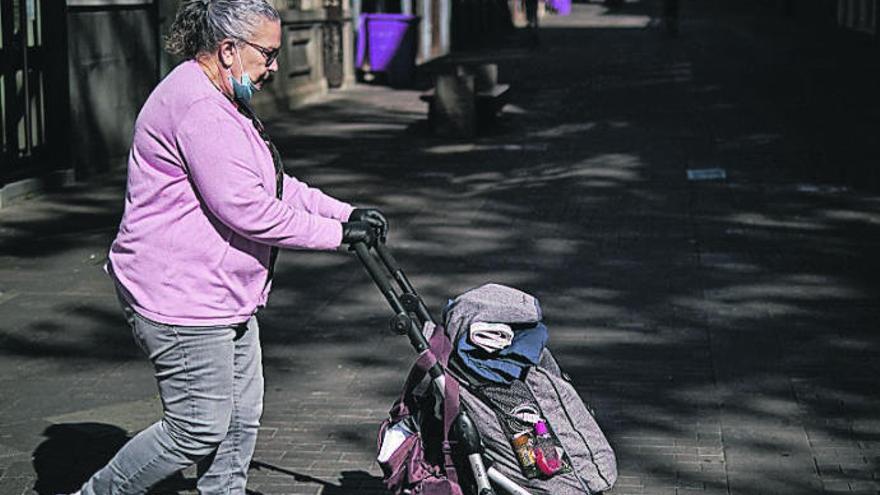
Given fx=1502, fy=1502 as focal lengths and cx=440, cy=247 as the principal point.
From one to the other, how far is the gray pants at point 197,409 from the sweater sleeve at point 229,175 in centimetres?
38

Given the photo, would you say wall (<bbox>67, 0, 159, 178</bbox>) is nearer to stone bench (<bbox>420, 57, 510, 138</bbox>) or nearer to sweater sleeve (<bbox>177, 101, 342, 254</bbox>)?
stone bench (<bbox>420, 57, 510, 138</bbox>)

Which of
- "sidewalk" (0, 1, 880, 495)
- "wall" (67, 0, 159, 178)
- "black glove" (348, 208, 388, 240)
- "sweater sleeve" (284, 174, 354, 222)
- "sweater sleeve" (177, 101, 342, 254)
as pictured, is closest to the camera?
"sweater sleeve" (177, 101, 342, 254)

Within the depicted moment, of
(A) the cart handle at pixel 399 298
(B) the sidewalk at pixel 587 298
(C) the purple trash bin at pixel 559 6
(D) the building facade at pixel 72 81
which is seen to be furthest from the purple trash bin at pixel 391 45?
(C) the purple trash bin at pixel 559 6

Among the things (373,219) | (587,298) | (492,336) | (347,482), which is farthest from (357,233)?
(587,298)

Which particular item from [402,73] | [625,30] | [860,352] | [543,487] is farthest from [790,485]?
[625,30]

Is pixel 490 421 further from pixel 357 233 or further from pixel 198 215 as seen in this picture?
pixel 198 215

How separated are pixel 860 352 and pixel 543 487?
3.72m

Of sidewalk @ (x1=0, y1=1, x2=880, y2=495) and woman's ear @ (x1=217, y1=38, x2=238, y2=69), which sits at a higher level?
woman's ear @ (x1=217, y1=38, x2=238, y2=69)

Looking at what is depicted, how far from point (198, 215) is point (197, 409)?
1.97 feet

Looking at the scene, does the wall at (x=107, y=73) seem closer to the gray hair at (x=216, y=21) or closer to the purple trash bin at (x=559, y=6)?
the gray hair at (x=216, y=21)

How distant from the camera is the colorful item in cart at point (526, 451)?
15.6 ft

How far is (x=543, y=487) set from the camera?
478 centimetres

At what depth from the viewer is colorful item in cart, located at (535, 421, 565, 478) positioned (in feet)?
15.6

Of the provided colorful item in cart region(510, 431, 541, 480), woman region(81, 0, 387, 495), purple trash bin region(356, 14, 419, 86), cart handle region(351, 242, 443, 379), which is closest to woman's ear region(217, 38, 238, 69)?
woman region(81, 0, 387, 495)
